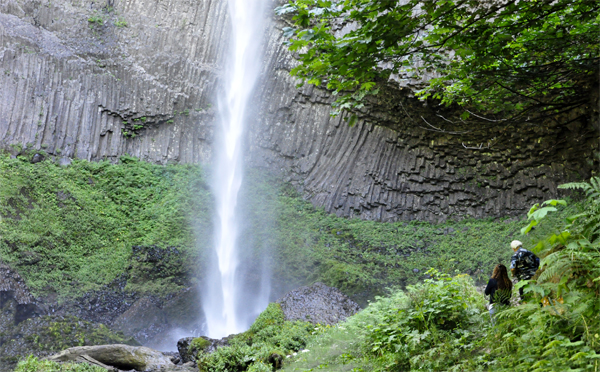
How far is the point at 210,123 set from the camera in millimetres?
20453

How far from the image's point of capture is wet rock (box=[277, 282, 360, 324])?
374 inches

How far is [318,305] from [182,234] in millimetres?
7498

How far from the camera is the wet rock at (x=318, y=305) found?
31.1ft

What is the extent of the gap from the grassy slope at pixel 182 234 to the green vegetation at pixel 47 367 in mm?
5625

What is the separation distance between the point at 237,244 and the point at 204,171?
14.8 ft

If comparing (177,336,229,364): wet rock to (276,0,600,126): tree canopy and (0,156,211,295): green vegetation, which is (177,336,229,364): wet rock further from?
(276,0,600,126): tree canopy

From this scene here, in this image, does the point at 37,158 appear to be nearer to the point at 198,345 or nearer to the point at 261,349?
the point at 198,345

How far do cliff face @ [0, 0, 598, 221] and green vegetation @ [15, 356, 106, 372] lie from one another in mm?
12542

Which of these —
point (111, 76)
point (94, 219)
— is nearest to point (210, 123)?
point (111, 76)

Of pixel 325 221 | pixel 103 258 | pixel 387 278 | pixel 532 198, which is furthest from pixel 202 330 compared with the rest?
pixel 532 198

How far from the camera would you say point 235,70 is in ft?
69.5

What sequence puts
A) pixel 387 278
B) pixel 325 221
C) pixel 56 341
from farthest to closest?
pixel 325 221 < pixel 387 278 < pixel 56 341

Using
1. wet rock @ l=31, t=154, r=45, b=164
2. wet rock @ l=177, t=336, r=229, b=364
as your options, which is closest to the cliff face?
wet rock @ l=31, t=154, r=45, b=164

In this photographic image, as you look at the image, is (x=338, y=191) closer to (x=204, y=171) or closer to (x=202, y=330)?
(x=204, y=171)
